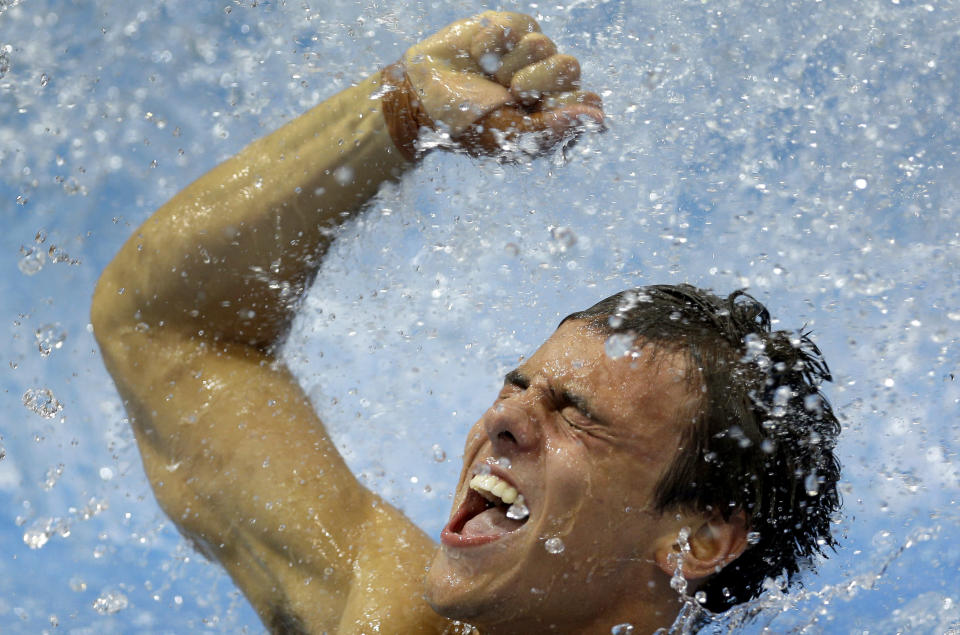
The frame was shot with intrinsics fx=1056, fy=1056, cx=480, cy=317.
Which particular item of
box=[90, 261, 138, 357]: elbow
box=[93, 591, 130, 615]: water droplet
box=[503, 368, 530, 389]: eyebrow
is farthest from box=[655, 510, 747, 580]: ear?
box=[93, 591, 130, 615]: water droplet

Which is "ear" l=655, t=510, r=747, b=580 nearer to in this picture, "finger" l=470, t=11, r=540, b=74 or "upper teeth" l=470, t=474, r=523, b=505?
"upper teeth" l=470, t=474, r=523, b=505

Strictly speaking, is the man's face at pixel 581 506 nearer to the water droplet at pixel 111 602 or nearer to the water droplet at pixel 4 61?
the water droplet at pixel 111 602

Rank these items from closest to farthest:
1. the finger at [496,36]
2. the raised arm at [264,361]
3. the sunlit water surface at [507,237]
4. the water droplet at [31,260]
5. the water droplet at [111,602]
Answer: the finger at [496,36], the raised arm at [264,361], the sunlit water surface at [507,237], the water droplet at [111,602], the water droplet at [31,260]

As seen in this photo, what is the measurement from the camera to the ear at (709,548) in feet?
4.48

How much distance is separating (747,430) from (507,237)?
1.28 metres

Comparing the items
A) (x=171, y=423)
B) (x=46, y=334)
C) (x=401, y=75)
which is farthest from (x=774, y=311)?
(x=46, y=334)

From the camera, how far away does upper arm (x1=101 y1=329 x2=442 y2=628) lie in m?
1.62

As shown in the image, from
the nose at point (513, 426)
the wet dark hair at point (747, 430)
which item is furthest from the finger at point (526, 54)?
the nose at point (513, 426)

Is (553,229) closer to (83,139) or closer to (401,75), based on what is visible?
(401,75)

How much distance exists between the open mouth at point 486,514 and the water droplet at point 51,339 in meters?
1.90

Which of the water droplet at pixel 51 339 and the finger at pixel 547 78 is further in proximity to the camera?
the water droplet at pixel 51 339

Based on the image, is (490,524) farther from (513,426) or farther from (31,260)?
(31,260)

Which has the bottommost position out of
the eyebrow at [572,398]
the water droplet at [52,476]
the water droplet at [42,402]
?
the water droplet at [52,476]

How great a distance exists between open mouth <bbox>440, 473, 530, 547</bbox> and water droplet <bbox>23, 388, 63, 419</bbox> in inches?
73.7
